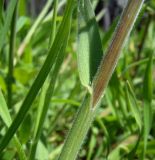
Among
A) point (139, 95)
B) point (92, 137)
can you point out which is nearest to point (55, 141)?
point (92, 137)

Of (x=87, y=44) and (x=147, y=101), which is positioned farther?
(x=147, y=101)

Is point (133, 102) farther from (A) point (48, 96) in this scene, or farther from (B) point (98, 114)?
(B) point (98, 114)

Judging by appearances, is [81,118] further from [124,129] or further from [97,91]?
[124,129]

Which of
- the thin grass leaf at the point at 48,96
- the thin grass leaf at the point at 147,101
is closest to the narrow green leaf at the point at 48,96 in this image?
the thin grass leaf at the point at 48,96

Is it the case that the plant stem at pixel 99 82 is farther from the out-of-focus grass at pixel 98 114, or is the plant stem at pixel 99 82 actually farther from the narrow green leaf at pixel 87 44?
the out-of-focus grass at pixel 98 114

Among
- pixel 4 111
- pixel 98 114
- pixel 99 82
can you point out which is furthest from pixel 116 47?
pixel 98 114

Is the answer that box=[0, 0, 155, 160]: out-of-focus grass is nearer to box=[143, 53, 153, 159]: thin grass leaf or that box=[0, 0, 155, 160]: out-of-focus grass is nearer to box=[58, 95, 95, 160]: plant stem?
box=[143, 53, 153, 159]: thin grass leaf
